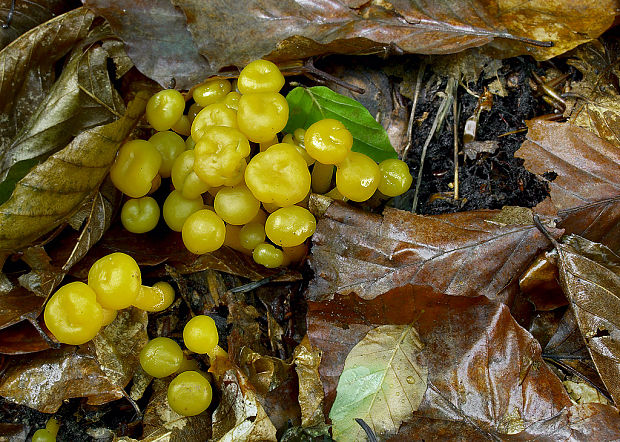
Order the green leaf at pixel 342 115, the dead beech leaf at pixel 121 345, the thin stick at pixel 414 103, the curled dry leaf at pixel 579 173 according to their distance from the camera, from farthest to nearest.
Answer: the thin stick at pixel 414 103 → the green leaf at pixel 342 115 → the curled dry leaf at pixel 579 173 → the dead beech leaf at pixel 121 345

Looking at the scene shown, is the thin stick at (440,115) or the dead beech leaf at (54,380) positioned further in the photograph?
the thin stick at (440,115)

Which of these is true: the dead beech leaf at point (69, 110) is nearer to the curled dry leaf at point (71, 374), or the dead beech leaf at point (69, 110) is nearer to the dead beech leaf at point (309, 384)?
the curled dry leaf at point (71, 374)

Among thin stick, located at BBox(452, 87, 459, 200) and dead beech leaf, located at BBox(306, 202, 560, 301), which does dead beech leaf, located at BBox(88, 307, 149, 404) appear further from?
thin stick, located at BBox(452, 87, 459, 200)

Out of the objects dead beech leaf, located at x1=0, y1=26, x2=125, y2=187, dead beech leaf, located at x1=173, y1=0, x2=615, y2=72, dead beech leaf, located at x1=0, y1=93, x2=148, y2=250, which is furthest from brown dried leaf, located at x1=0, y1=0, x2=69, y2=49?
dead beech leaf, located at x1=0, y1=93, x2=148, y2=250

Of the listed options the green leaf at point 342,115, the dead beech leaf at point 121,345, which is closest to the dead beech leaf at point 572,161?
the green leaf at point 342,115

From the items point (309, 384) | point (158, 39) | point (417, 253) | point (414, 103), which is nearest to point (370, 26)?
point (414, 103)

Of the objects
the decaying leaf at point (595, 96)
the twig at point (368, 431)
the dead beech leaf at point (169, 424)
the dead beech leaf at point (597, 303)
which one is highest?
the decaying leaf at point (595, 96)
